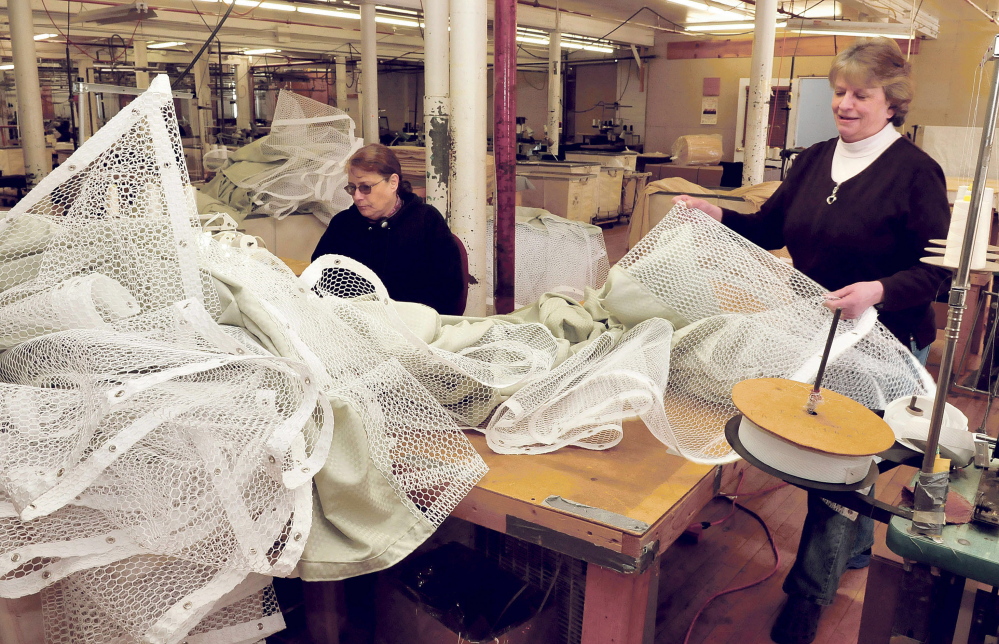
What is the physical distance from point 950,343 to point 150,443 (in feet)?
4.03

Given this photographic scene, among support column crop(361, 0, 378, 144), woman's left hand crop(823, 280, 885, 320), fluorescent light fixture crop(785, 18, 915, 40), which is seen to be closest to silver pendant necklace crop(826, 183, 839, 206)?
woman's left hand crop(823, 280, 885, 320)

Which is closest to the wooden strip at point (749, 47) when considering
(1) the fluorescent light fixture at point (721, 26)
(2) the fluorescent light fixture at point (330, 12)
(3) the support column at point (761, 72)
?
(1) the fluorescent light fixture at point (721, 26)

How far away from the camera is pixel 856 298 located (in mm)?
1606

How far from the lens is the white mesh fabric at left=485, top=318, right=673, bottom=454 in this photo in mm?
1457

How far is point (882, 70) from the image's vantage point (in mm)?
1860

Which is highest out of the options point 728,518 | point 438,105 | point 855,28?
point 855,28

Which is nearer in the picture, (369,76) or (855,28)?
(855,28)

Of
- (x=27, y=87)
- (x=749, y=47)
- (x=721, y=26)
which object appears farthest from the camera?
(x=749, y=47)

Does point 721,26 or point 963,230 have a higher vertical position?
point 721,26

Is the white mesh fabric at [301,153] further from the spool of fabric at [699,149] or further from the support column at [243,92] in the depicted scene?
the support column at [243,92]

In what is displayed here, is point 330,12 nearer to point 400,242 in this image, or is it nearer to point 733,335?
point 400,242

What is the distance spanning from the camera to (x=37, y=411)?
129cm

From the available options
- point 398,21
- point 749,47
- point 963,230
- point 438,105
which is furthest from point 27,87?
point 749,47

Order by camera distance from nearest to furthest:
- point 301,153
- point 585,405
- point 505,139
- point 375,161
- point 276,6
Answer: point 585,405 < point 375,161 < point 505,139 < point 301,153 < point 276,6
